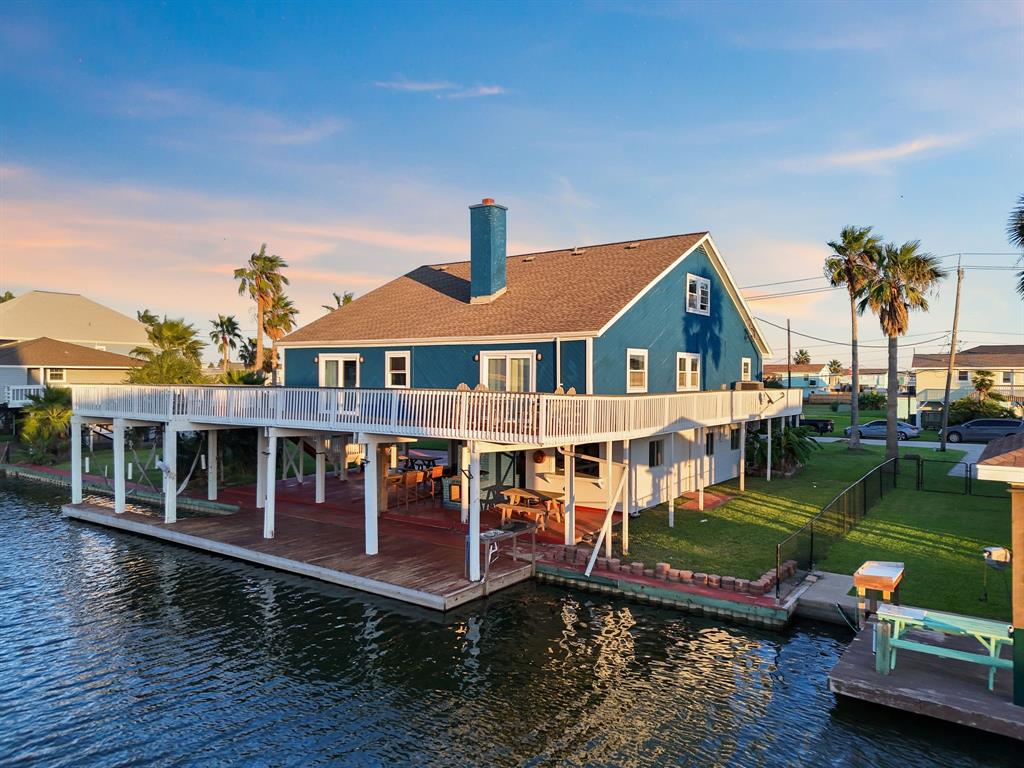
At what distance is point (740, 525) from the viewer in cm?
1850

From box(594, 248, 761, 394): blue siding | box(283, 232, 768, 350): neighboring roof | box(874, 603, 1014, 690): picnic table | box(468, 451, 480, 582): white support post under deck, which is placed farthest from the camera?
box(283, 232, 768, 350): neighboring roof

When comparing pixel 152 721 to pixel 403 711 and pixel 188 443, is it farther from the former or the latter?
pixel 188 443

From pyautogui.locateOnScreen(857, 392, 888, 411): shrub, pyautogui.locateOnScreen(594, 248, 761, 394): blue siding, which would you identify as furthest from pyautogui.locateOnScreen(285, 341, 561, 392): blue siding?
pyautogui.locateOnScreen(857, 392, 888, 411): shrub

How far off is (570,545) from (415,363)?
8.91 meters

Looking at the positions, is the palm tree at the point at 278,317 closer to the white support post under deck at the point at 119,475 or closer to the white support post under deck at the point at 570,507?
the white support post under deck at the point at 119,475

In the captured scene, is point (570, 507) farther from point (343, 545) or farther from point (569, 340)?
point (343, 545)

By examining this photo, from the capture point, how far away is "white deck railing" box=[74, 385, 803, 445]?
1395 centimetres

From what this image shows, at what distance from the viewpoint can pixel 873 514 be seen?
2002cm

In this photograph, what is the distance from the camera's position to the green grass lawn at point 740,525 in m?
15.2

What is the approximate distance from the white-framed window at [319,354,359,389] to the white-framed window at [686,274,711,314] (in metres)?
12.4

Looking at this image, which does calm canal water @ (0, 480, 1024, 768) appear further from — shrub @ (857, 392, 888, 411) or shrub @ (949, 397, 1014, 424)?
shrub @ (857, 392, 888, 411)

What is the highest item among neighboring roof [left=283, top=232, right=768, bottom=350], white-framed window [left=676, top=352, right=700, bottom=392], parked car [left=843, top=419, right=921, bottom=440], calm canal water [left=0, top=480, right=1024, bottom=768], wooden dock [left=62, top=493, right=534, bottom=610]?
neighboring roof [left=283, top=232, right=768, bottom=350]

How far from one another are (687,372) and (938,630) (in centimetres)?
1479

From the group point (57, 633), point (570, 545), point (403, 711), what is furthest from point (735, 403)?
point (57, 633)
